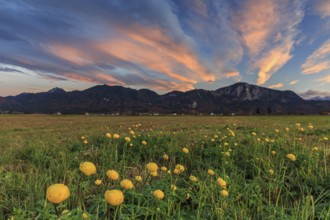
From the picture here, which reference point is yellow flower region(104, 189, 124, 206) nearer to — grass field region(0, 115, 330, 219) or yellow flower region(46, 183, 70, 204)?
grass field region(0, 115, 330, 219)

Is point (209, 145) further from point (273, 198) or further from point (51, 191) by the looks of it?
point (51, 191)

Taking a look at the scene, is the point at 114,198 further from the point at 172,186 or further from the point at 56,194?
the point at 172,186

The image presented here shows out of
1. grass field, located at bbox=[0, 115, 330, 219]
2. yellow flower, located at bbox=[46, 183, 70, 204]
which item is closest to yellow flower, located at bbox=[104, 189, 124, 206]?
grass field, located at bbox=[0, 115, 330, 219]

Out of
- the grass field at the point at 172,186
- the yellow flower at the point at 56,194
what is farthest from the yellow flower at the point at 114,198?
the yellow flower at the point at 56,194

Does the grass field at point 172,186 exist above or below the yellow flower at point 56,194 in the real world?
below

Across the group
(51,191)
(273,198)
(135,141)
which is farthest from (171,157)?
(51,191)

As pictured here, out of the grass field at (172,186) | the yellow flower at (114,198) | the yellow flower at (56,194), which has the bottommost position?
the grass field at (172,186)

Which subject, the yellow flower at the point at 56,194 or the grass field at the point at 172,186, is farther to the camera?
the grass field at the point at 172,186

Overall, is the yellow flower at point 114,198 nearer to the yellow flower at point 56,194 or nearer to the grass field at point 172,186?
the grass field at point 172,186

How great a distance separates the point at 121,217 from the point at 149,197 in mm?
477

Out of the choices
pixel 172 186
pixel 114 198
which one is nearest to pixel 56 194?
pixel 114 198

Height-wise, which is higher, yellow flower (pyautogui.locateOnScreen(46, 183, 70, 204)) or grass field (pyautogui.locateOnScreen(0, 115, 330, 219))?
yellow flower (pyautogui.locateOnScreen(46, 183, 70, 204))

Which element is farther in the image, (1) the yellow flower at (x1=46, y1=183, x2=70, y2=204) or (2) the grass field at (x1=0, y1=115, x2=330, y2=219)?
(2) the grass field at (x1=0, y1=115, x2=330, y2=219)

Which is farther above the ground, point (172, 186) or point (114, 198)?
point (114, 198)
